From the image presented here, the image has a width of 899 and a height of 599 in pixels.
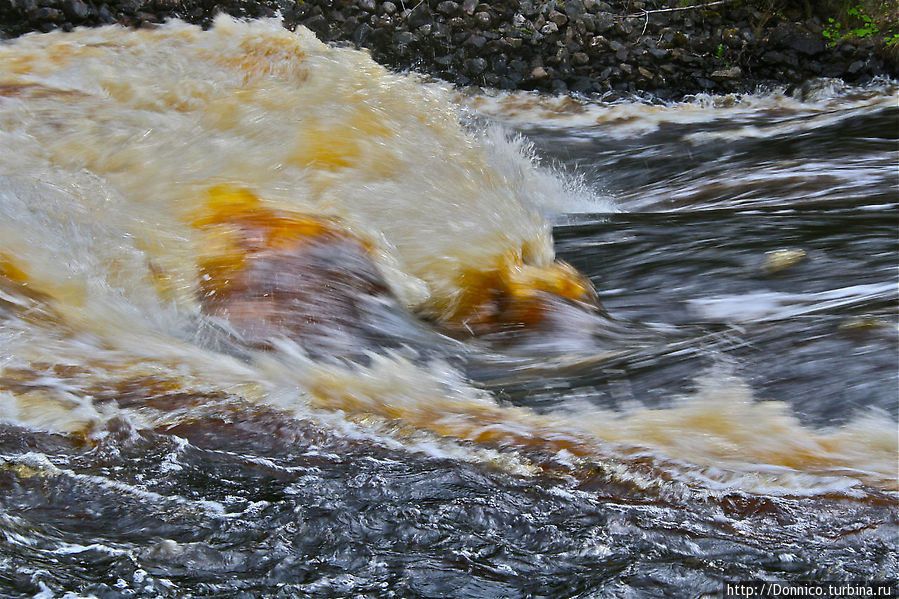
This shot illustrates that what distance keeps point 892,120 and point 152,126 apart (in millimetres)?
5272

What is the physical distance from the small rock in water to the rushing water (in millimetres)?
18

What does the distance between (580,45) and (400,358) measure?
4.95 meters

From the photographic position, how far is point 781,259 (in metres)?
3.92

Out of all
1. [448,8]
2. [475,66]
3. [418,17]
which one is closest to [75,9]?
[418,17]

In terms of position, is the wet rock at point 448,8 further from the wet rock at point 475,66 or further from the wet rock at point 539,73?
the wet rock at point 539,73

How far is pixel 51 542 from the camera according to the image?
220cm

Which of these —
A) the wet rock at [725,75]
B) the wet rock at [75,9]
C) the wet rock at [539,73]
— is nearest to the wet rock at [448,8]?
the wet rock at [539,73]

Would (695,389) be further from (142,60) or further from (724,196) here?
(142,60)

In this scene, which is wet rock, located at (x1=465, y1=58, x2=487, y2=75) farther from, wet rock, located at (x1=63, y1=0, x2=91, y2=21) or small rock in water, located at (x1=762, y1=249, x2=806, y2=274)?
small rock in water, located at (x1=762, y1=249, x2=806, y2=274)

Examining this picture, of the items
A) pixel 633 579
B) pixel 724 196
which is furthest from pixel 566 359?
pixel 724 196

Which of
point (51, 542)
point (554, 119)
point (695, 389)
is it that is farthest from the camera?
point (554, 119)

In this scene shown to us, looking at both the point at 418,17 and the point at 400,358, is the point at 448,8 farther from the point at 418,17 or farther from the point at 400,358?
the point at 400,358

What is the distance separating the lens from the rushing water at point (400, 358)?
2.28 m

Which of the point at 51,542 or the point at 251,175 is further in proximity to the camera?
the point at 251,175
